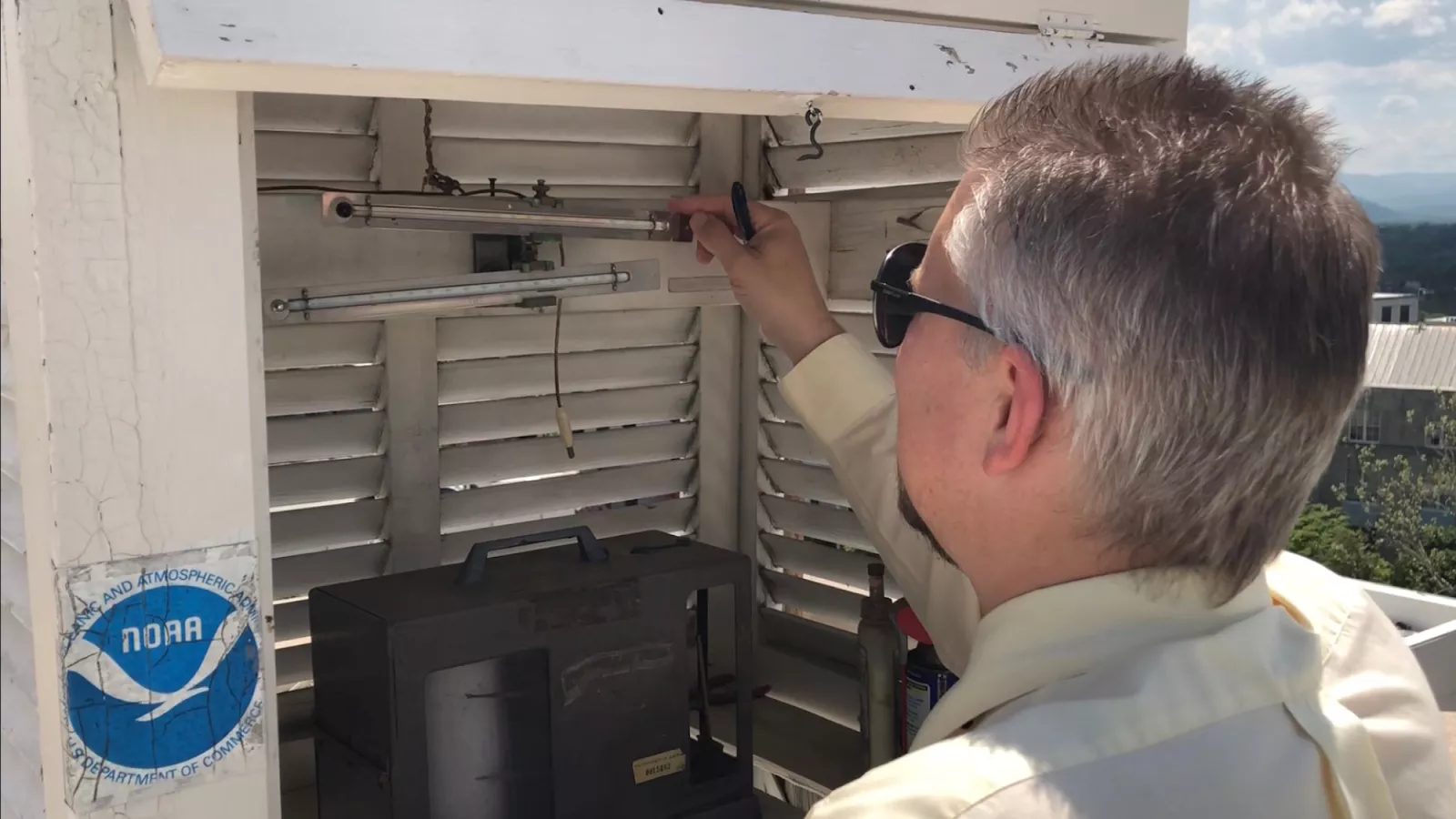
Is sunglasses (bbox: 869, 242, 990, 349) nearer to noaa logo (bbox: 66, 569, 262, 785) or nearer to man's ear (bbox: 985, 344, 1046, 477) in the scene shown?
man's ear (bbox: 985, 344, 1046, 477)

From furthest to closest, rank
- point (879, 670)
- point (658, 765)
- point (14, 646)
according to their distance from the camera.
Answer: point (879, 670)
point (14, 646)
point (658, 765)

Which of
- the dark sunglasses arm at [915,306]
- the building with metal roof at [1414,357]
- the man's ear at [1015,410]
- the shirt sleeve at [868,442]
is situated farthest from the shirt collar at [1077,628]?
the building with metal roof at [1414,357]

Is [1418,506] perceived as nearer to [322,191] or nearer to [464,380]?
[464,380]

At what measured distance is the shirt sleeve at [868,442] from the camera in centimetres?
146

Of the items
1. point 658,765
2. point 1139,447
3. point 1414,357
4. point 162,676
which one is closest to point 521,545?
point 658,765

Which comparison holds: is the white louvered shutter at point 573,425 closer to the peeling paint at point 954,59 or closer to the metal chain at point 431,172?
the metal chain at point 431,172

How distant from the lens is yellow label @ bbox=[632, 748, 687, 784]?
134 centimetres

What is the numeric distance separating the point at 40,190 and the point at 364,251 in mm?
640

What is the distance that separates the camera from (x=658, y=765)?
1.36 metres

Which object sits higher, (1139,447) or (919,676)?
(1139,447)

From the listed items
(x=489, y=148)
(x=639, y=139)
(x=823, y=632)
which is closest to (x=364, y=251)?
(x=489, y=148)

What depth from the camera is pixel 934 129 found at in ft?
5.24

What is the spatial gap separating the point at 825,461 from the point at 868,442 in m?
0.42

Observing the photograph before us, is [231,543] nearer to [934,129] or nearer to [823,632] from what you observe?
[934,129]
